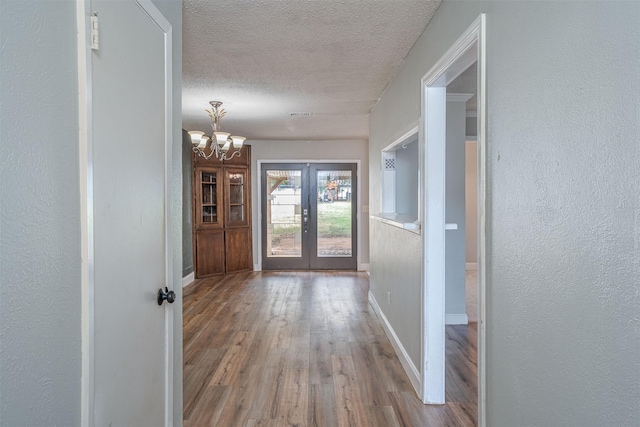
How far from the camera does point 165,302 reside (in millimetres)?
1822

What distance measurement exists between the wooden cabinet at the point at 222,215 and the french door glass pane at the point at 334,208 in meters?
1.37

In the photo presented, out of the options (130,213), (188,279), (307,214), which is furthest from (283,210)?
(130,213)

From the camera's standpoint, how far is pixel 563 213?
1.12m

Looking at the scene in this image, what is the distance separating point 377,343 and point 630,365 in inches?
114

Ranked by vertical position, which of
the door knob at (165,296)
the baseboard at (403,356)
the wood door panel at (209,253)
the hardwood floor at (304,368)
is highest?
the door knob at (165,296)

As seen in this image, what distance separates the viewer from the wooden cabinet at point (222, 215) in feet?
21.9

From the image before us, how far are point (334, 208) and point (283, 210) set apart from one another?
0.98 meters

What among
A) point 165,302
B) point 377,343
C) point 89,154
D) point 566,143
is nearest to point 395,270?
point 377,343

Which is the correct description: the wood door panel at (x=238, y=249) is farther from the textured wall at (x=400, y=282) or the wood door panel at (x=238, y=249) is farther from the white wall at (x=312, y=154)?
the textured wall at (x=400, y=282)

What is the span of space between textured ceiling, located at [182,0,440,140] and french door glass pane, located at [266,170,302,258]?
257 cm

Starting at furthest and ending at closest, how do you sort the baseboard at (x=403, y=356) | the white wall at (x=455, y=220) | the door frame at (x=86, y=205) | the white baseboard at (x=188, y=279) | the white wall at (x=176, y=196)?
the white baseboard at (x=188, y=279), the white wall at (x=455, y=220), the baseboard at (x=403, y=356), the white wall at (x=176, y=196), the door frame at (x=86, y=205)

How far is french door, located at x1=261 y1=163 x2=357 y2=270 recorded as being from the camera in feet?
24.4

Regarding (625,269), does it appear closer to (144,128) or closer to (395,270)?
(144,128)

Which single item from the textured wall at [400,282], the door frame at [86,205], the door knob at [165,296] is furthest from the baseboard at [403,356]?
the door frame at [86,205]
